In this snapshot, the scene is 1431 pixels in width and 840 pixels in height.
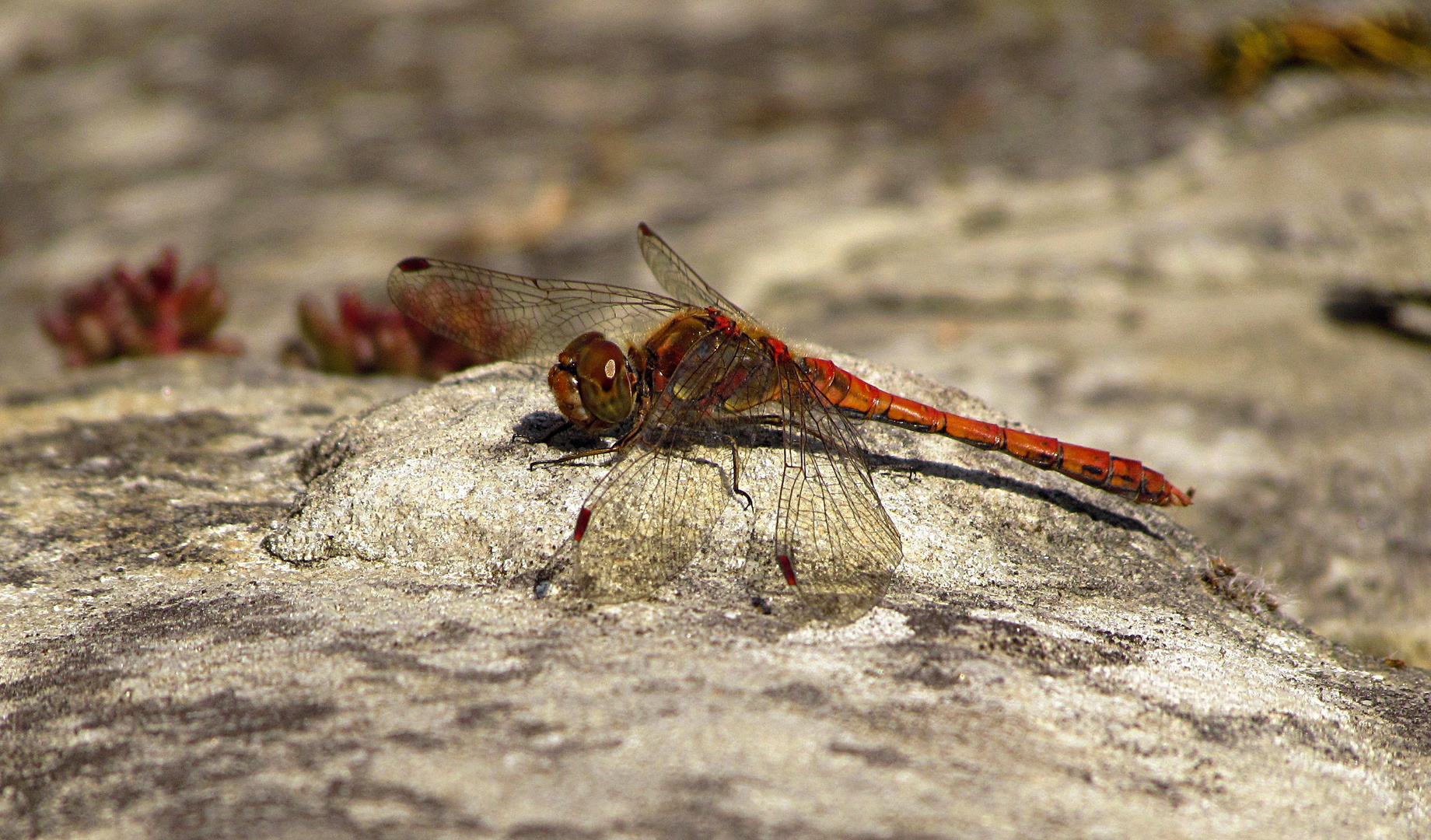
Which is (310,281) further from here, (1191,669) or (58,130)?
(1191,669)

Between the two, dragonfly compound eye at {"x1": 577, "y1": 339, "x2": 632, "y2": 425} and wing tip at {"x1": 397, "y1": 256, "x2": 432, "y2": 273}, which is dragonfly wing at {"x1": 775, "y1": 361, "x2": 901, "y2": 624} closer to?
dragonfly compound eye at {"x1": 577, "y1": 339, "x2": 632, "y2": 425}

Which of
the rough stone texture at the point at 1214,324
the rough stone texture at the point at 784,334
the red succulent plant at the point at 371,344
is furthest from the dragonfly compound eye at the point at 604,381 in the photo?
the rough stone texture at the point at 1214,324

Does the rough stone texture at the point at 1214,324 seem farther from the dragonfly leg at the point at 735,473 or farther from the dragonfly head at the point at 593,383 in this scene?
the dragonfly head at the point at 593,383

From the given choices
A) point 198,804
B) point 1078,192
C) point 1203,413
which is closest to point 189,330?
point 198,804

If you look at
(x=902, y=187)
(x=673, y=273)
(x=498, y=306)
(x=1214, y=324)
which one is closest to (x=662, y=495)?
(x=498, y=306)

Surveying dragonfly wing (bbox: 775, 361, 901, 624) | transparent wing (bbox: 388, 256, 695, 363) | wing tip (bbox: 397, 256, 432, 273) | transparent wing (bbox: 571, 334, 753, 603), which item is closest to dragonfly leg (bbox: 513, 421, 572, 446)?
transparent wing (bbox: 571, 334, 753, 603)

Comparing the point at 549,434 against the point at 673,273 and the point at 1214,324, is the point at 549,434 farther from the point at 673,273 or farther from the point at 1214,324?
the point at 1214,324
